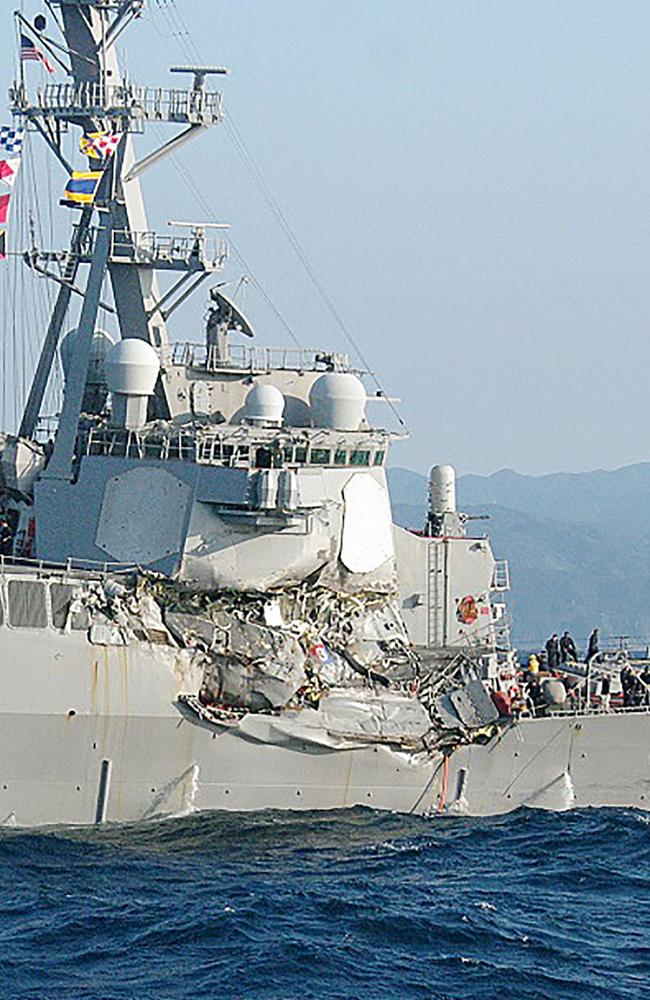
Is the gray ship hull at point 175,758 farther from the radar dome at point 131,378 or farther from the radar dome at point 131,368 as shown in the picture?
the radar dome at point 131,368

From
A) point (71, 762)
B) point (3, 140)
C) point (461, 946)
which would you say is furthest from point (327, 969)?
point (3, 140)

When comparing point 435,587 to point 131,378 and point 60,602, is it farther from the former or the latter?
point 60,602

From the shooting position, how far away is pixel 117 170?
26.7 meters

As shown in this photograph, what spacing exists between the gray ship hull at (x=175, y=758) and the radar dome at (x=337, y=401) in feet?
15.7

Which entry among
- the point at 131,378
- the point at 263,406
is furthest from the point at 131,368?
the point at 263,406

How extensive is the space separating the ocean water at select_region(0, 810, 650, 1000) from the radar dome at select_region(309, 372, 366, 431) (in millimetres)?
6012

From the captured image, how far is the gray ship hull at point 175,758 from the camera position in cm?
2270

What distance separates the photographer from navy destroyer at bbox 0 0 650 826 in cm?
2320

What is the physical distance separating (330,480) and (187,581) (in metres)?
2.81

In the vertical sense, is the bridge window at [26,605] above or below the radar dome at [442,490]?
below

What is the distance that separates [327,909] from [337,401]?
8.71m

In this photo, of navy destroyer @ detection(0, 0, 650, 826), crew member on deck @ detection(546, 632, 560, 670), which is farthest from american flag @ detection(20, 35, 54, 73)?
crew member on deck @ detection(546, 632, 560, 670)

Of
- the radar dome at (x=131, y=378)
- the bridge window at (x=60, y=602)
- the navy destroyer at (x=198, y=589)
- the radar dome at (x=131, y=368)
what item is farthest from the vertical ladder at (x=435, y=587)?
the bridge window at (x=60, y=602)

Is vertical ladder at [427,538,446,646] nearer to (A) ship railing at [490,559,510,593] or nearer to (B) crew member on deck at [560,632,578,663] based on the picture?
(A) ship railing at [490,559,510,593]
